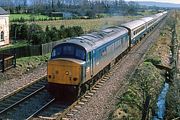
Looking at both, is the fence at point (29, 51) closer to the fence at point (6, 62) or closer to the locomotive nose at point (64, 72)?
the fence at point (6, 62)

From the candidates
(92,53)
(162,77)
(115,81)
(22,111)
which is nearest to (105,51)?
(115,81)

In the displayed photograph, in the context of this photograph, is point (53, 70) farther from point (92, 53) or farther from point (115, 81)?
point (115, 81)

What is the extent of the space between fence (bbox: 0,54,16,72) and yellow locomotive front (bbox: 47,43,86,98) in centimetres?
713

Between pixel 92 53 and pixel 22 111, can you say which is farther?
pixel 92 53

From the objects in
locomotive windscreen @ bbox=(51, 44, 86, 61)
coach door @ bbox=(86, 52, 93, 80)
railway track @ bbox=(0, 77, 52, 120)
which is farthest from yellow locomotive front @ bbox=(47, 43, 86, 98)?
railway track @ bbox=(0, 77, 52, 120)

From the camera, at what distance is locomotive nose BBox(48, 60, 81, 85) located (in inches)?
709

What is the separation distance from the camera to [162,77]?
87.1 feet

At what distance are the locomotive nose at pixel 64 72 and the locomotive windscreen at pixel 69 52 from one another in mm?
772

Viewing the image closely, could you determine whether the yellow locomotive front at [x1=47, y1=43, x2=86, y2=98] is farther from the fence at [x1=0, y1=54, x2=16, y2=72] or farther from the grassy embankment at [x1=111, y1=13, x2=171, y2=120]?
the fence at [x1=0, y1=54, x2=16, y2=72]

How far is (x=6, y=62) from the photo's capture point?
2544 centimetres

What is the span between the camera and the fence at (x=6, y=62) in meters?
24.8

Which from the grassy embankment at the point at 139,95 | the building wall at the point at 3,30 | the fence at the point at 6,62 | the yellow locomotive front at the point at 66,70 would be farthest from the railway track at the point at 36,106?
the building wall at the point at 3,30

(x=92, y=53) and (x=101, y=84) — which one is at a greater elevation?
(x=92, y=53)

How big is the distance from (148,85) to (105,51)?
14.5ft
